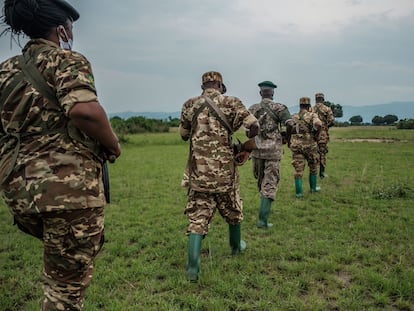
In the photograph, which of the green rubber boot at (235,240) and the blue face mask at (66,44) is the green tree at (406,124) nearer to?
the green rubber boot at (235,240)

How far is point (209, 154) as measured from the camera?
436 cm

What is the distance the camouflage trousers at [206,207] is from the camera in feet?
14.3

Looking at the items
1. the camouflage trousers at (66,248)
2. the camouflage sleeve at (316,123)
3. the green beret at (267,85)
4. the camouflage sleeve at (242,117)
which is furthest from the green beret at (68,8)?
the camouflage sleeve at (316,123)

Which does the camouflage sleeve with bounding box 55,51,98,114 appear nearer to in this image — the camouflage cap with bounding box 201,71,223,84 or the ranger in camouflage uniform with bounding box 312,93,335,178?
the camouflage cap with bounding box 201,71,223,84

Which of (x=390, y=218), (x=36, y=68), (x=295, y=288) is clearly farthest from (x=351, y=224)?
(x=36, y=68)

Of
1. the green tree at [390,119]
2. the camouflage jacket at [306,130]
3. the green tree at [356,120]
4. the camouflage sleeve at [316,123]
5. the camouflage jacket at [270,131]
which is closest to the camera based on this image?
the camouflage jacket at [270,131]

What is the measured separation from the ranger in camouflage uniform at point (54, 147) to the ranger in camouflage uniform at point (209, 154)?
1974mm

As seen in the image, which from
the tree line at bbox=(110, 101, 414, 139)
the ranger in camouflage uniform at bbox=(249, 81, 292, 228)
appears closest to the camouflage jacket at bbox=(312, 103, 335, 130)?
the ranger in camouflage uniform at bbox=(249, 81, 292, 228)

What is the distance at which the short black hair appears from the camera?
7.73 ft

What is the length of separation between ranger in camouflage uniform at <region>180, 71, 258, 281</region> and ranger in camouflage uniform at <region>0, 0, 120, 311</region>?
1974 mm

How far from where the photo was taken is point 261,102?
6453 millimetres

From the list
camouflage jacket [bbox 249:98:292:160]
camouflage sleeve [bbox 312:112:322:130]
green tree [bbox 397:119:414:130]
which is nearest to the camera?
camouflage jacket [bbox 249:98:292:160]

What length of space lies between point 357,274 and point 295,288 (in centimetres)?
81

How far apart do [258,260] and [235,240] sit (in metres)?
0.38
